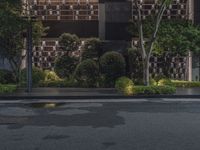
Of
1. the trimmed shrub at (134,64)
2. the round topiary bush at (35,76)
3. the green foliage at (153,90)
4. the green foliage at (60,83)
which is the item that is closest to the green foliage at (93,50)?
the trimmed shrub at (134,64)

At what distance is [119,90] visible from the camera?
2255 centimetres

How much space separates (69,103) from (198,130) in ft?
24.8

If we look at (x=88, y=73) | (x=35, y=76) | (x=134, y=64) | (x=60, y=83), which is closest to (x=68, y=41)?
(x=60, y=83)

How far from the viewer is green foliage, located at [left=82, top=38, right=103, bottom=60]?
28.0 meters

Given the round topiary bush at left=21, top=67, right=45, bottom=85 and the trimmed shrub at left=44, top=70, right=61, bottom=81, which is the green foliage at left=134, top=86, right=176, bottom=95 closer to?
the round topiary bush at left=21, top=67, right=45, bottom=85

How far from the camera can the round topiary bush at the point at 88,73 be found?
25.3m

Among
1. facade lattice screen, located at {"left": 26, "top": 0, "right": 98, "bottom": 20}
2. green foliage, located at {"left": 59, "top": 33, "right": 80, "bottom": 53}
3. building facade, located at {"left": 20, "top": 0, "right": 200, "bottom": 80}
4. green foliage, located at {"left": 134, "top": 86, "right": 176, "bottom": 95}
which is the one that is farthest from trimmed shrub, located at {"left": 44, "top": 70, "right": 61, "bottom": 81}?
green foliage, located at {"left": 134, "top": 86, "right": 176, "bottom": 95}

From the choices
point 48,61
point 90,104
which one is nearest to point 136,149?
point 90,104

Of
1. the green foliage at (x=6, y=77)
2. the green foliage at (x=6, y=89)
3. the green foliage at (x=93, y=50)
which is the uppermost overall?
the green foliage at (x=93, y=50)

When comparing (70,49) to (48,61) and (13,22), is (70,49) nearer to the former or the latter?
(48,61)

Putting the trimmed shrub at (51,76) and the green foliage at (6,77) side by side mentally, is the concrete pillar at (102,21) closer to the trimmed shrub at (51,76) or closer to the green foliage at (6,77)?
the trimmed shrub at (51,76)

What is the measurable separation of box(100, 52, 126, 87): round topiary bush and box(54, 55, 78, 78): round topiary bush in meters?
3.28

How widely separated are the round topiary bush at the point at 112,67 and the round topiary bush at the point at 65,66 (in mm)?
3283

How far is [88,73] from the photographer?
996 inches
